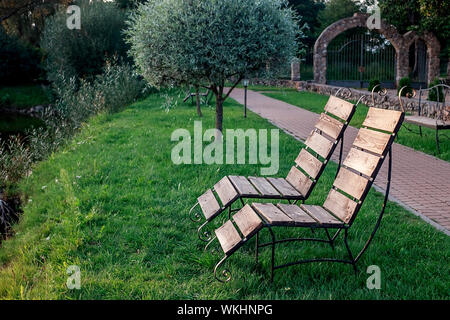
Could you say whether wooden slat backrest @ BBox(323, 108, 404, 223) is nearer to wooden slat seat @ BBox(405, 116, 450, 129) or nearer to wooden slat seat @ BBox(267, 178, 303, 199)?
wooden slat seat @ BBox(267, 178, 303, 199)

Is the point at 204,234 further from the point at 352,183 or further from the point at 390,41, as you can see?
the point at 390,41

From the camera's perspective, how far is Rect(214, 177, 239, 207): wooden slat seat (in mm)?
4192

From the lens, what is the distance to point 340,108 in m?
4.62

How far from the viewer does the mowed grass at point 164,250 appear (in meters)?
3.46

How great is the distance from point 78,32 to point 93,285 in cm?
2159

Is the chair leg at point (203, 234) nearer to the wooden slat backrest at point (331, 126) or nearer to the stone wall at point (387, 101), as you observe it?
the wooden slat backrest at point (331, 126)

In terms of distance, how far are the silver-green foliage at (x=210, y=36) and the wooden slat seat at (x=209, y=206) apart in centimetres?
381

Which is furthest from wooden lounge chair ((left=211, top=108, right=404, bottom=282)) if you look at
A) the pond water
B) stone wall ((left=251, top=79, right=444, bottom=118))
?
the pond water

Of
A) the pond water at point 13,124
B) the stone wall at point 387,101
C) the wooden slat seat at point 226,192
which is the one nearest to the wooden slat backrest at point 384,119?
the wooden slat seat at point 226,192

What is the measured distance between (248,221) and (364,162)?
103cm

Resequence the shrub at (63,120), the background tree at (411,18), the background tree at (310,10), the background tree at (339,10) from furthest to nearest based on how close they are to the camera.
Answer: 1. the background tree at (310,10)
2. the background tree at (339,10)
3. the background tree at (411,18)
4. the shrub at (63,120)

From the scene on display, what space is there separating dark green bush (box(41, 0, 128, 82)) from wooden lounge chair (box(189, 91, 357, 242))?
18.9 metres

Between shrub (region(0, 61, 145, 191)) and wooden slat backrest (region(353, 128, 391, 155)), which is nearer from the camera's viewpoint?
wooden slat backrest (region(353, 128, 391, 155))
